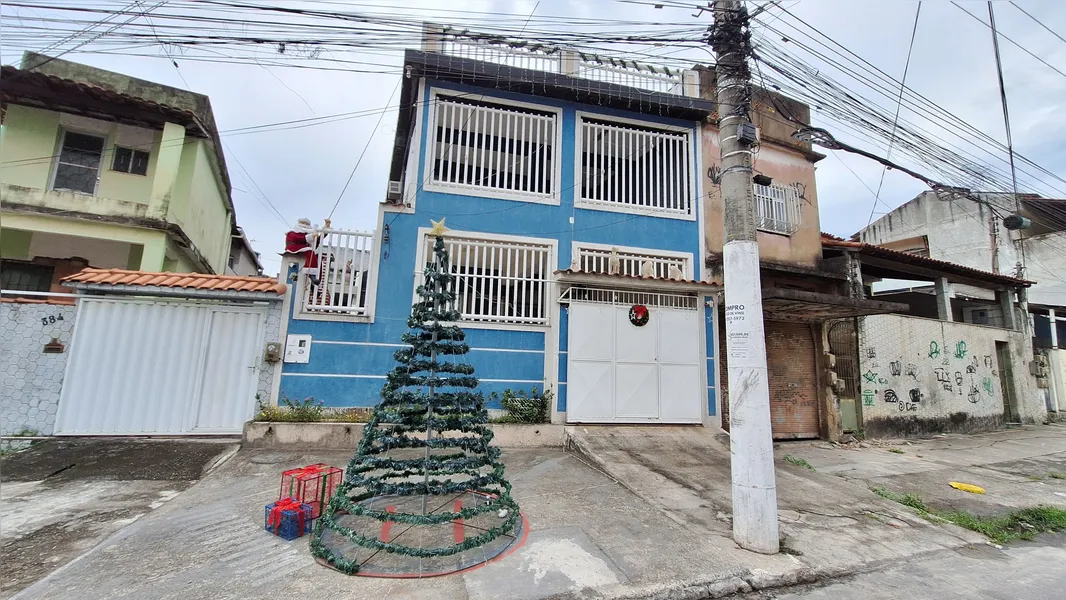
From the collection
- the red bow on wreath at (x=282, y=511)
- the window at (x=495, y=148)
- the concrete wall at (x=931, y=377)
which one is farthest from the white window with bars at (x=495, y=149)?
the concrete wall at (x=931, y=377)

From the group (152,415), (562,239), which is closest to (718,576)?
(562,239)

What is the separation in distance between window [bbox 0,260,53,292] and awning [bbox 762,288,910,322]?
50.3 ft

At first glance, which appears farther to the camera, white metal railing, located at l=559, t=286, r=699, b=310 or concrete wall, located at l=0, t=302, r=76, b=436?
white metal railing, located at l=559, t=286, r=699, b=310

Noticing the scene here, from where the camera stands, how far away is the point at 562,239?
342 inches

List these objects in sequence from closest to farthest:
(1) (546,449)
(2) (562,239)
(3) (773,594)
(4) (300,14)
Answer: (3) (773,594), (4) (300,14), (1) (546,449), (2) (562,239)

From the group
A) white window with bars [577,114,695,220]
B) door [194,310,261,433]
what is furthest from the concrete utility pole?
door [194,310,261,433]

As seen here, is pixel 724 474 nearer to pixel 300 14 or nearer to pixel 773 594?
pixel 773 594

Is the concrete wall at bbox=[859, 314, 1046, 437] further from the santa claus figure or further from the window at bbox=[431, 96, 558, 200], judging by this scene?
the santa claus figure

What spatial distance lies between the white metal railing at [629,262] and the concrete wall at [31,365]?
27.5 feet

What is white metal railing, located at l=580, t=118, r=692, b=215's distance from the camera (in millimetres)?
9305

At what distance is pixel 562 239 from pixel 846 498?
5981 millimetres

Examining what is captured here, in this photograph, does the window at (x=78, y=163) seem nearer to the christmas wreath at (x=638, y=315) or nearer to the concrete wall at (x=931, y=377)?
the christmas wreath at (x=638, y=315)

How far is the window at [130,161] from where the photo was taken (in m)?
9.77

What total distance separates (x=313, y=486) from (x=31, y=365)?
17.6ft
